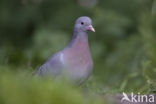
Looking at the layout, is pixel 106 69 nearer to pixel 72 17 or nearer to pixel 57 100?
pixel 72 17

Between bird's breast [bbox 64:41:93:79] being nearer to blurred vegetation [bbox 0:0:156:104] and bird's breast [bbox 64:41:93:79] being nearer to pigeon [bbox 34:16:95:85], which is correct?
pigeon [bbox 34:16:95:85]

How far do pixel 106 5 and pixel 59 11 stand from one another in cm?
92

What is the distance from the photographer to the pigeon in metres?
3.65

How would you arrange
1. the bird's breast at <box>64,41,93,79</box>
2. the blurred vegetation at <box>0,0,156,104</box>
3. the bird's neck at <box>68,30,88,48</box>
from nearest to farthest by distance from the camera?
1. the bird's breast at <box>64,41,93,79</box>
2. the bird's neck at <box>68,30,88,48</box>
3. the blurred vegetation at <box>0,0,156,104</box>

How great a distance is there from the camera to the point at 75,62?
369cm

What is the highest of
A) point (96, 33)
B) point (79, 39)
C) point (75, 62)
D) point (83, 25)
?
point (96, 33)

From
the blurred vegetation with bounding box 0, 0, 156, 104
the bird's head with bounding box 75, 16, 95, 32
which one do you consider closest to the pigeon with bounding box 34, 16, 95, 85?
the bird's head with bounding box 75, 16, 95, 32

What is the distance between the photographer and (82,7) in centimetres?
783

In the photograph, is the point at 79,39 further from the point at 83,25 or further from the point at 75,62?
the point at 75,62

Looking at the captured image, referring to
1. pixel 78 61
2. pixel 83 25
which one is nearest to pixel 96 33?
pixel 83 25

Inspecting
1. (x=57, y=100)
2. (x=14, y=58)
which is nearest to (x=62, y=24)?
(x=14, y=58)

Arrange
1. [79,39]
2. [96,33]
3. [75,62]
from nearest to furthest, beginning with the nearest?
1. [75,62]
2. [79,39]
3. [96,33]

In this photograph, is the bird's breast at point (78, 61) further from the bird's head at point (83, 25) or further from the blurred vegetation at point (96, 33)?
the blurred vegetation at point (96, 33)

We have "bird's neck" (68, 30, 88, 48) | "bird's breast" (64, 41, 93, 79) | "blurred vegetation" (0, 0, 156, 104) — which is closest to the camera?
"bird's breast" (64, 41, 93, 79)
